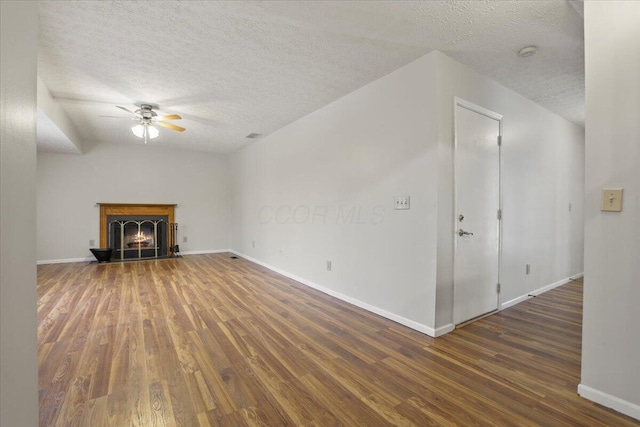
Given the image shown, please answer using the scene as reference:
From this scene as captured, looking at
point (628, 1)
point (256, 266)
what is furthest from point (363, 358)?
point (256, 266)

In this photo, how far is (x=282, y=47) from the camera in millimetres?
2432

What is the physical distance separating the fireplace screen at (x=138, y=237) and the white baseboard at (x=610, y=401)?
7.30 metres

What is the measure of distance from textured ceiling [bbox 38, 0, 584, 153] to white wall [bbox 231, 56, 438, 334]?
35 cm

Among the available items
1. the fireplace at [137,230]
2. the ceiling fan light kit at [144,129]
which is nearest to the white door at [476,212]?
the ceiling fan light kit at [144,129]

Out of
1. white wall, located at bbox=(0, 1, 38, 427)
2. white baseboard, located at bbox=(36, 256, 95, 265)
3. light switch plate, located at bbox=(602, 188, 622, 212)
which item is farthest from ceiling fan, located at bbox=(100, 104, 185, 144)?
light switch plate, located at bbox=(602, 188, 622, 212)

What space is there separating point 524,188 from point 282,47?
3181 millimetres

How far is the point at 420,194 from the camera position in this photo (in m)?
2.55

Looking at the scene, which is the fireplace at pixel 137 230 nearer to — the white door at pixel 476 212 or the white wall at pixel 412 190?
the white wall at pixel 412 190

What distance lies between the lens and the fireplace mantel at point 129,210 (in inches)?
240

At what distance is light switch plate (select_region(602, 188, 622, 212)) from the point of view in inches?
60.6

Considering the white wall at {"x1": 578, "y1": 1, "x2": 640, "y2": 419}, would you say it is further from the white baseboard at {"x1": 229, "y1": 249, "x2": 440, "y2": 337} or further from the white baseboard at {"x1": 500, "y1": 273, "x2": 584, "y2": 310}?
the white baseboard at {"x1": 500, "y1": 273, "x2": 584, "y2": 310}

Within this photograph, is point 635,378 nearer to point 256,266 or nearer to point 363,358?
point 363,358

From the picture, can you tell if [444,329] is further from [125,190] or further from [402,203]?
[125,190]

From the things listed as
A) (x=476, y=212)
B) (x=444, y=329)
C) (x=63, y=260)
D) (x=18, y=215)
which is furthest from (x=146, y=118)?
(x=444, y=329)
